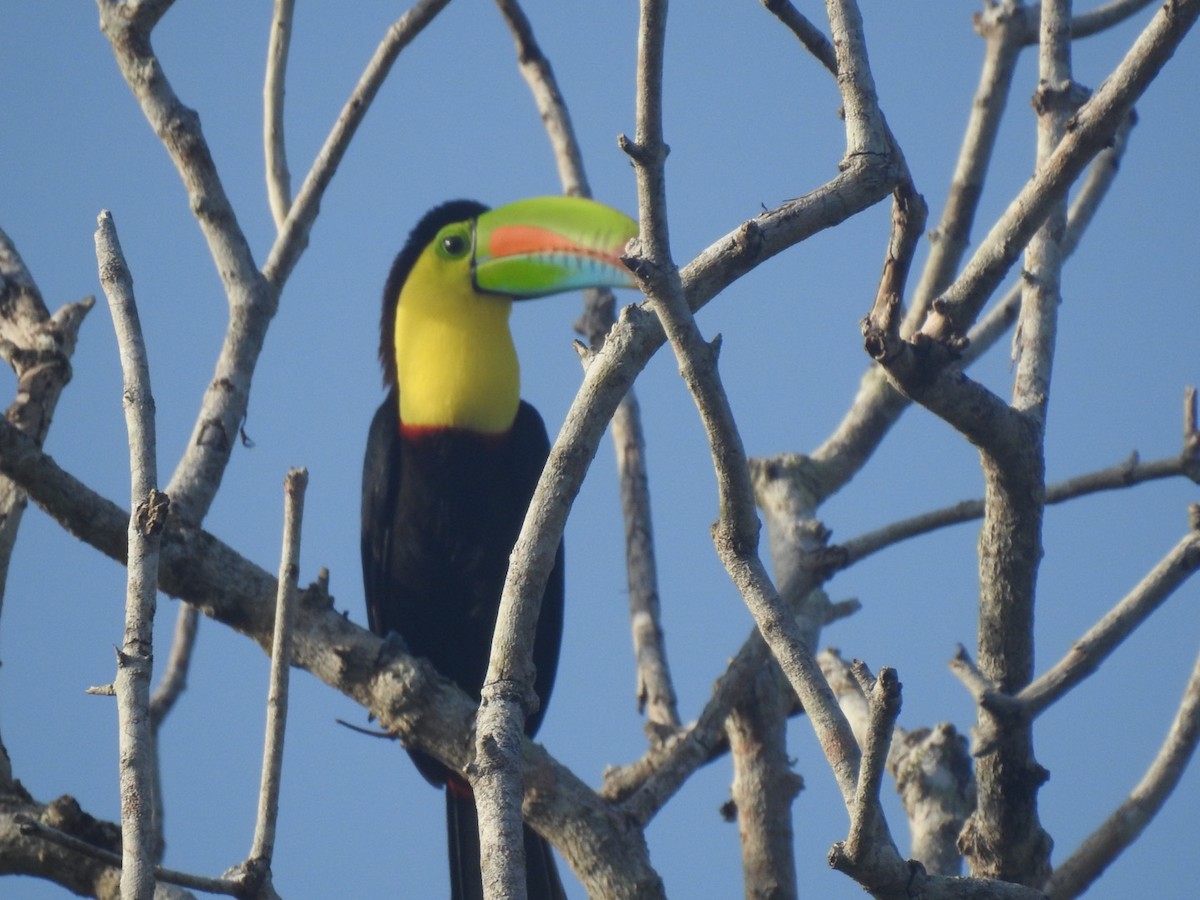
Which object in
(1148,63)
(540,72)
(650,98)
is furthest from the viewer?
(540,72)

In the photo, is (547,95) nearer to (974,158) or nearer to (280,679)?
(974,158)

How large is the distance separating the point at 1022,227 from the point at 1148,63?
17.9 inches

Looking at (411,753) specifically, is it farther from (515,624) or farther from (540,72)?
(515,624)

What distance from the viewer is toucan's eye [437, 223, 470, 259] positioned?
21.8 ft

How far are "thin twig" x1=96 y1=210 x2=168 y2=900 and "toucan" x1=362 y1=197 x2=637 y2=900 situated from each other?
3277mm

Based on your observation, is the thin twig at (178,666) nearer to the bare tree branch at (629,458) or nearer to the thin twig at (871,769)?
the bare tree branch at (629,458)

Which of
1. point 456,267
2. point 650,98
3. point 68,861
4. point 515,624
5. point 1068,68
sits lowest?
point 515,624

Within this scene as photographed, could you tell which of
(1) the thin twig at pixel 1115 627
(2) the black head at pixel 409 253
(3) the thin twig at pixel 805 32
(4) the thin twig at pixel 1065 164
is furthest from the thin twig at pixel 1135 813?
(2) the black head at pixel 409 253

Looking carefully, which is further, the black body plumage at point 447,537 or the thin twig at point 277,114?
the black body plumage at point 447,537

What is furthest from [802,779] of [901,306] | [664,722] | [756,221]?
[756,221]

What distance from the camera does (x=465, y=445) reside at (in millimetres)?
6273

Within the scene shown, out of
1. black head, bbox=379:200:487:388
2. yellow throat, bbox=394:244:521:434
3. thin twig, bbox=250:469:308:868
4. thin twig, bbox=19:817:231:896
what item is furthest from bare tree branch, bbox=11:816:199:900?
black head, bbox=379:200:487:388

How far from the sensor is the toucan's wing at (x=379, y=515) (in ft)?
20.4

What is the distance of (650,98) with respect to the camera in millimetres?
2660
